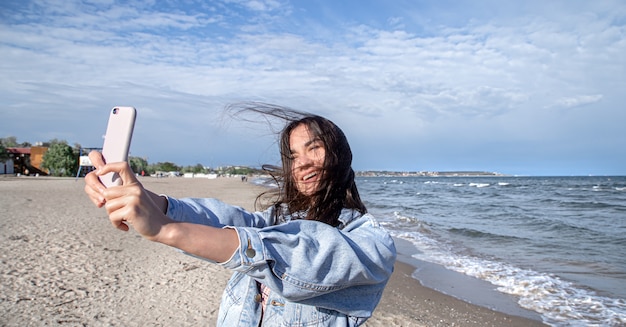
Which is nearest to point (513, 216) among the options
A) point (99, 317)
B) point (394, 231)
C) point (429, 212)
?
point (429, 212)

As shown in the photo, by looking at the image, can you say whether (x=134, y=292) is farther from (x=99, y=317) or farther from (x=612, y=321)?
(x=612, y=321)

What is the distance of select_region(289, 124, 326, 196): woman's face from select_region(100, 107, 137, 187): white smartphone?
2.47 feet

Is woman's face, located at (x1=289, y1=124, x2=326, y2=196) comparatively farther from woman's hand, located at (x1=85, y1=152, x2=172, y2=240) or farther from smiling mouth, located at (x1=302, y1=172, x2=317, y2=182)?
woman's hand, located at (x1=85, y1=152, x2=172, y2=240)

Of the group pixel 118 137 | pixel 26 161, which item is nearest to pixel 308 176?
pixel 118 137

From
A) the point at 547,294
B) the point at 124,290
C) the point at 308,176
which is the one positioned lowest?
the point at 547,294

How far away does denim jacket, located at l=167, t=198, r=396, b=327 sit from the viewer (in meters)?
1.09

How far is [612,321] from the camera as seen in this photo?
20.3 ft

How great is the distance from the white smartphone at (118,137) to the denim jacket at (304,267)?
13.1 inches

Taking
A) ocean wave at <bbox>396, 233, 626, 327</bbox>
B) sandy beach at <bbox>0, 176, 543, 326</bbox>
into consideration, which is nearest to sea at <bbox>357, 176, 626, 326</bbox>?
ocean wave at <bbox>396, 233, 626, 327</bbox>

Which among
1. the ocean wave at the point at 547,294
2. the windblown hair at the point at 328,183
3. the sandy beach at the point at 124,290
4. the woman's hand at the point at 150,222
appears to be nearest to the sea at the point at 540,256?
the ocean wave at the point at 547,294

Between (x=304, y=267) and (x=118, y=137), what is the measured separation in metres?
0.55

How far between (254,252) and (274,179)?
0.96 m

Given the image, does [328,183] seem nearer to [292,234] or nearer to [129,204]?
[292,234]

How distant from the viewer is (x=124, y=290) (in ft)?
21.2
